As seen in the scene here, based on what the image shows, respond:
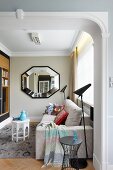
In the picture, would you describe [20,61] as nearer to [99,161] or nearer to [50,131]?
[50,131]

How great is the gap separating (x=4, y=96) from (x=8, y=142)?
2255 millimetres

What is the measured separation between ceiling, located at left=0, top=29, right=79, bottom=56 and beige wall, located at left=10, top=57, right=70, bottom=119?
0.26 m

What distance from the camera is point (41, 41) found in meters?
4.85

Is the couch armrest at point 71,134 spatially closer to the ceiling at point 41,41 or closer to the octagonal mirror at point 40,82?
the ceiling at point 41,41

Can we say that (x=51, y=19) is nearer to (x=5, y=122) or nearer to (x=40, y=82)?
(x=40, y=82)

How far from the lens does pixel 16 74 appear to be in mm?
6242

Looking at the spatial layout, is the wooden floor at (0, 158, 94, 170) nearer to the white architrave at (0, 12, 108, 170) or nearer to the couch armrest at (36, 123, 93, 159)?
the couch armrest at (36, 123, 93, 159)

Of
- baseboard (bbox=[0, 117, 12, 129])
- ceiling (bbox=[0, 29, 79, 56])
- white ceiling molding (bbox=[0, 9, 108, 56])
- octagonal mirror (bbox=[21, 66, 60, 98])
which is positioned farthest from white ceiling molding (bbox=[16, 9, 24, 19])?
octagonal mirror (bbox=[21, 66, 60, 98])

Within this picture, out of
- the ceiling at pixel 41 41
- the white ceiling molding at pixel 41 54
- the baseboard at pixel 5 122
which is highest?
the ceiling at pixel 41 41

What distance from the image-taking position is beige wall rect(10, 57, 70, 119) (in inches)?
245

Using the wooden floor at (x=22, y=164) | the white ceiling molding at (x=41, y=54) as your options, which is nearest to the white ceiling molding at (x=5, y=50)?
the white ceiling molding at (x=41, y=54)

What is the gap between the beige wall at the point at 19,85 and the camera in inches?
245

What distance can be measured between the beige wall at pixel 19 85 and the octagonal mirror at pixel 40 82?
5.3 inches

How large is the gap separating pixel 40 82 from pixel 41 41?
1.82 m
